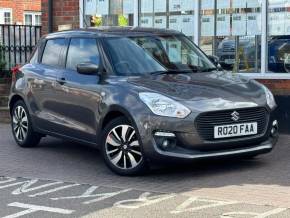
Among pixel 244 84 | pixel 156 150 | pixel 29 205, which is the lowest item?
pixel 29 205

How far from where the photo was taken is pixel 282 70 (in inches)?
415

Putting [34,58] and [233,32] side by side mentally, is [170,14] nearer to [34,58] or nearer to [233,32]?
[233,32]

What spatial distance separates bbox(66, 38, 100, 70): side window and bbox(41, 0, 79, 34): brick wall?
415 centimetres

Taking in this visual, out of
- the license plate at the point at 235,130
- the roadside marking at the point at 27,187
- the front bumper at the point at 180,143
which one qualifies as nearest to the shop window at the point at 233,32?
the license plate at the point at 235,130

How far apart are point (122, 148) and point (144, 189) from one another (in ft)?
2.61

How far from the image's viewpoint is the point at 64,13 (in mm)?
13094

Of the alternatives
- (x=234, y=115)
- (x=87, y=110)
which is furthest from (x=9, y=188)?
(x=234, y=115)

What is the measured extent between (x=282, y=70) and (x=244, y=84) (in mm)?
2696

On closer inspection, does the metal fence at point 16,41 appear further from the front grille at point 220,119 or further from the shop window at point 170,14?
the front grille at point 220,119

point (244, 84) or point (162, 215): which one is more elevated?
point (244, 84)

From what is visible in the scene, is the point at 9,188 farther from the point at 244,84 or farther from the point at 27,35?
the point at 27,35

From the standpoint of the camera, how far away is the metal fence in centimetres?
1452

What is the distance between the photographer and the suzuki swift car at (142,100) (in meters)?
7.27

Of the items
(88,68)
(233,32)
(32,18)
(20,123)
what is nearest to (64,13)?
(233,32)
